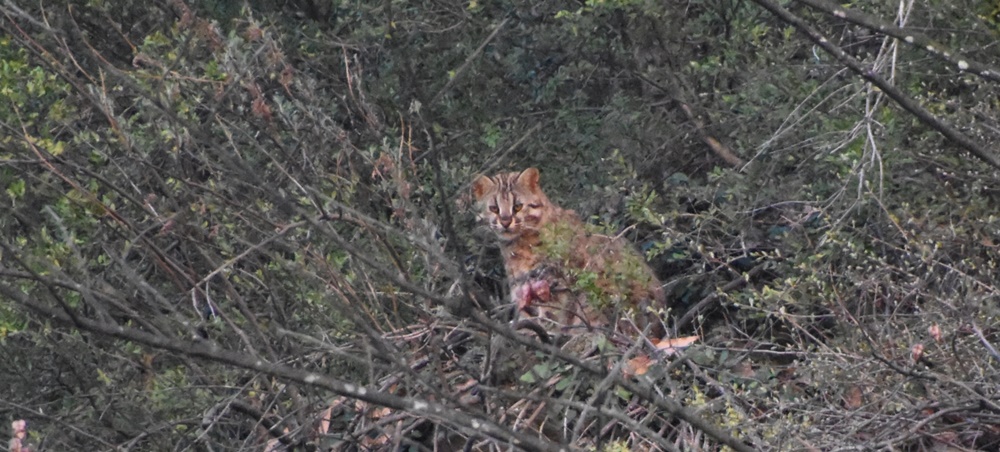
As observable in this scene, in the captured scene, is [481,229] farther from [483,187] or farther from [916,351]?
[916,351]

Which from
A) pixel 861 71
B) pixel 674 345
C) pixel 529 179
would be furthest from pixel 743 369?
pixel 529 179

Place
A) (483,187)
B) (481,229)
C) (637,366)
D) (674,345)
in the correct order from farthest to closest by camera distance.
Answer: (483,187)
(481,229)
(637,366)
(674,345)

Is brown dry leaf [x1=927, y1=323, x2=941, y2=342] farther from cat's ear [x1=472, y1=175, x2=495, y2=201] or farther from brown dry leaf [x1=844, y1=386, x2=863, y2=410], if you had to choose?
cat's ear [x1=472, y1=175, x2=495, y2=201]

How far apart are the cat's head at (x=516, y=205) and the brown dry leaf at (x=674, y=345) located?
6.34ft

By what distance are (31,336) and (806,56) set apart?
14.0ft

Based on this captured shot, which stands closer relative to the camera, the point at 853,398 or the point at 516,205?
the point at 853,398

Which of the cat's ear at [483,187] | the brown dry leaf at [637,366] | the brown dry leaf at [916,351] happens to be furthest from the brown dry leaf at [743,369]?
the cat's ear at [483,187]

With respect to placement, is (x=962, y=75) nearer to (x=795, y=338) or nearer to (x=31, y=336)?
(x=795, y=338)

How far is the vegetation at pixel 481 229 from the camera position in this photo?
188 inches

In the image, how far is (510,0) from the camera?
873 centimetres

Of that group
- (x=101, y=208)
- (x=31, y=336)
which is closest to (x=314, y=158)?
(x=101, y=208)

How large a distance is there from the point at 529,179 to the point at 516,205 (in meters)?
0.16

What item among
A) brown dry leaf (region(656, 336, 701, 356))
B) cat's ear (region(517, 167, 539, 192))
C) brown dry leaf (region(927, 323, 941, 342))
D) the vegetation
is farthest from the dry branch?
cat's ear (region(517, 167, 539, 192))

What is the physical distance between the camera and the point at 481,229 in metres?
6.67
